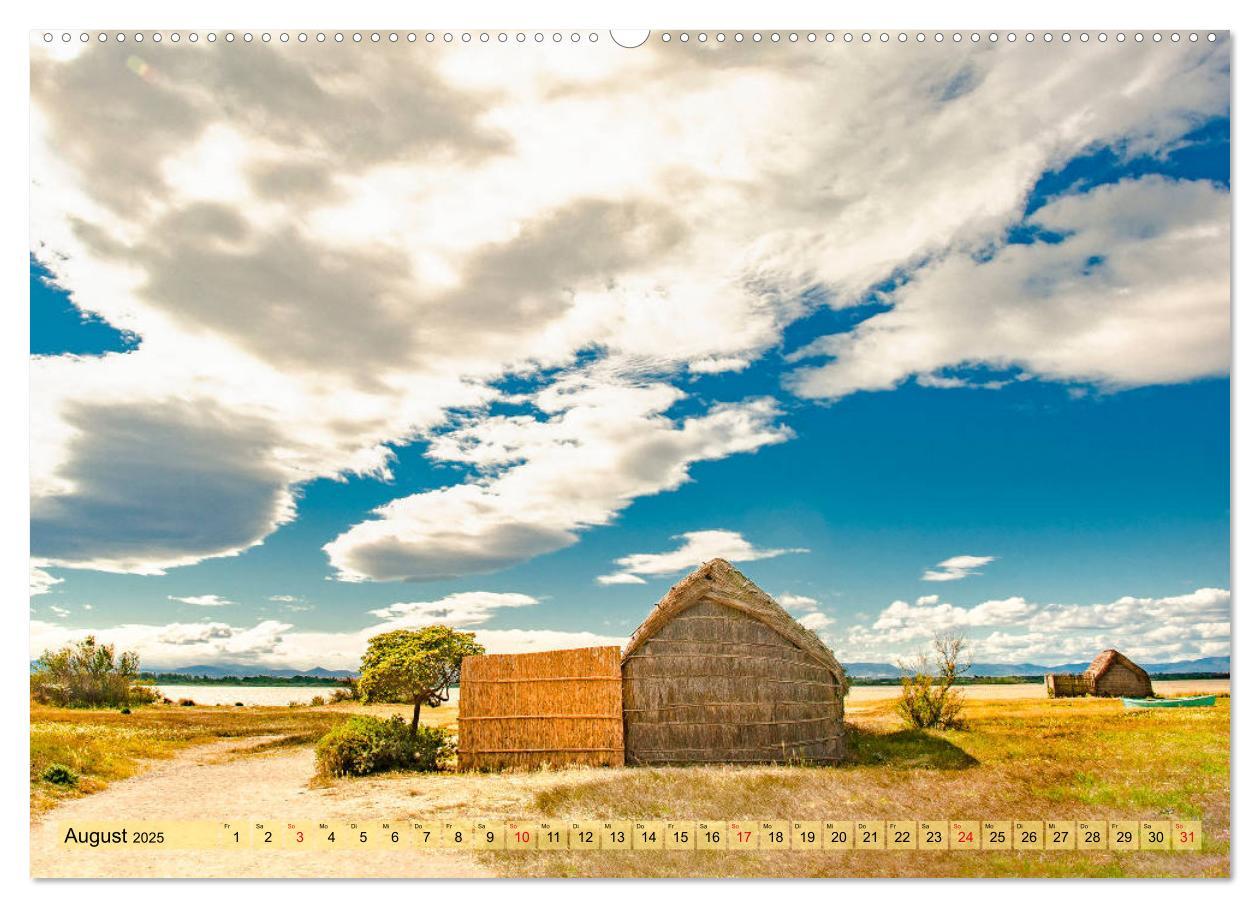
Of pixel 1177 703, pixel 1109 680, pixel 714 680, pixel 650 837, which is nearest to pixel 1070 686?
pixel 1109 680

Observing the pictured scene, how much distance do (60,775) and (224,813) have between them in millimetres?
6516

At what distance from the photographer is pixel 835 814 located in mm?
14289

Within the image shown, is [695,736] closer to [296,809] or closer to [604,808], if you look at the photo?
[604,808]

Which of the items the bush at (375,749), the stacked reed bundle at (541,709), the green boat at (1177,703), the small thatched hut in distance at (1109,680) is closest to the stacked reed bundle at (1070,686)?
the small thatched hut in distance at (1109,680)

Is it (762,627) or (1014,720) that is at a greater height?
(762,627)

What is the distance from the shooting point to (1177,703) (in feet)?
132

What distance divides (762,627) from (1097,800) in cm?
1002

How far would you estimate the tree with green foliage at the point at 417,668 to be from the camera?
2280cm

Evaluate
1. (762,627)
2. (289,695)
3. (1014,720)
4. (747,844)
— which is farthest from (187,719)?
(1014,720)

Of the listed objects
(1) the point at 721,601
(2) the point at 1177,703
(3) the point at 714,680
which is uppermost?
(1) the point at 721,601

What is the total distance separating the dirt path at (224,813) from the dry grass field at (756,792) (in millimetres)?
52

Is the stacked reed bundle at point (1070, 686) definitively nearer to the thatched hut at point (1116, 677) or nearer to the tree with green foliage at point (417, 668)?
the thatched hut at point (1116, 677)

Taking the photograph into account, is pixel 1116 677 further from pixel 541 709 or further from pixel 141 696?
pixel 141 696

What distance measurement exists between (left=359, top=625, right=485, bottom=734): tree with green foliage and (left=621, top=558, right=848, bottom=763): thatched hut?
4749 mm
